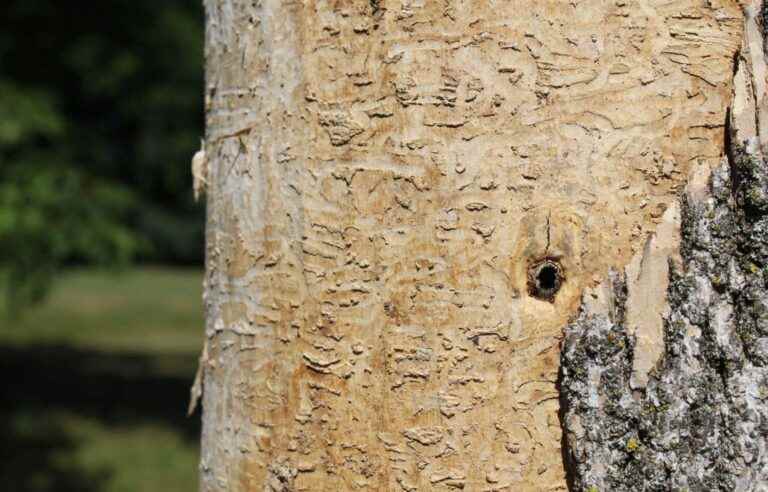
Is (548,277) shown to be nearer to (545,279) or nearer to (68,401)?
(545,279)

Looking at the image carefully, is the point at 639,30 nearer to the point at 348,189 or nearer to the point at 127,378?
the point at 348,189

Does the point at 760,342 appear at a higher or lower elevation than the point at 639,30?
lower

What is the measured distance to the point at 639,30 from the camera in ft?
3.98

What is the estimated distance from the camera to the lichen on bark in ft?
3.72

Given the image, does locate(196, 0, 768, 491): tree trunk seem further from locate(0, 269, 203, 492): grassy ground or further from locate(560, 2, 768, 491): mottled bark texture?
locate(0, 269, 203, 492): grassy ground

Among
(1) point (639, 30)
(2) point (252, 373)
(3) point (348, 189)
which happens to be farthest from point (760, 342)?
(2) point (252, 373)

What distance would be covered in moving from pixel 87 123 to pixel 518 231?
31.5 feet

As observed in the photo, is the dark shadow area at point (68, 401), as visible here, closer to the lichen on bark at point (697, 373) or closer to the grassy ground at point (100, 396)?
the grassy ground at point (100, 396)

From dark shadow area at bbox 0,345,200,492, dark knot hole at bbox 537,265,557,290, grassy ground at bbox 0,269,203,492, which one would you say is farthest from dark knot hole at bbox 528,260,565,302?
dark shadow area at bbox 0,345,200,492

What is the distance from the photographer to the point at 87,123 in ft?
33.2

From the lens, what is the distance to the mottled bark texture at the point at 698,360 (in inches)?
44.7

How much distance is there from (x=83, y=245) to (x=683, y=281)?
738 cm

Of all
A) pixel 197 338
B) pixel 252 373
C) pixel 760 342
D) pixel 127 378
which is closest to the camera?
pixel 760 342

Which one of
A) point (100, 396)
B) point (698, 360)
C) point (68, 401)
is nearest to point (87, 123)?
point (68, 401)
